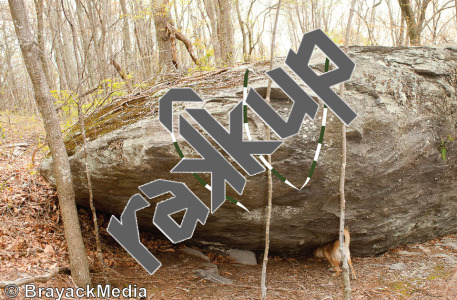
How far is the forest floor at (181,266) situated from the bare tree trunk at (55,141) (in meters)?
0.25

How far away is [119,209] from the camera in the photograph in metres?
4.50

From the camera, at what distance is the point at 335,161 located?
3.77 meters

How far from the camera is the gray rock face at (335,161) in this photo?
12.3 feet

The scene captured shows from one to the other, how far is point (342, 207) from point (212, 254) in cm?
231

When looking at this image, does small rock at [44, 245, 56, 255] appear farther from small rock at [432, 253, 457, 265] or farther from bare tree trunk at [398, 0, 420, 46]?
bare tree trunk at [398, 0, 420, 46]

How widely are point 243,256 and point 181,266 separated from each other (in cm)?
97

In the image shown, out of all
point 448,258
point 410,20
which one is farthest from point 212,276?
point 410,20

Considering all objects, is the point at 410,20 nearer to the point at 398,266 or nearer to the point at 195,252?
the point at 398,266

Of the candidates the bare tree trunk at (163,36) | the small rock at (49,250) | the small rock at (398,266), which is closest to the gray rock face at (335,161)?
the small rock at (398,266)

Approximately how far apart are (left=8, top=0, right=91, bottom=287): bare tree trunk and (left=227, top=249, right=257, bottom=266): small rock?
2.07 meters

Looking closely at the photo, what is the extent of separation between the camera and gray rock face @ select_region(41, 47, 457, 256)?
374 centimetres

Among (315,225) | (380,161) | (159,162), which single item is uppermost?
(159,162)

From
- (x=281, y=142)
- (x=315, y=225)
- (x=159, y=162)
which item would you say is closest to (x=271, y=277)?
(x=315, y=225)

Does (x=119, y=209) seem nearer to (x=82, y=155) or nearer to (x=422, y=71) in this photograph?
(x=82, y=155)
